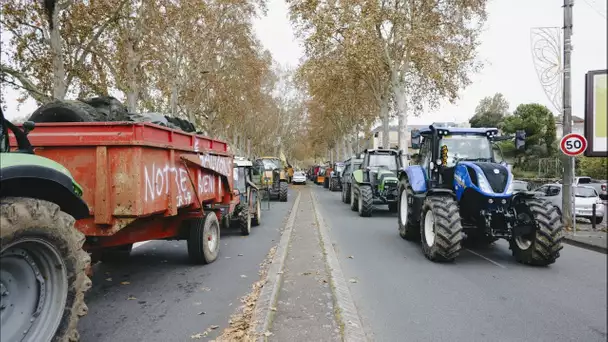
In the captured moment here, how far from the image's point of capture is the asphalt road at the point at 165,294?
4.30 metres

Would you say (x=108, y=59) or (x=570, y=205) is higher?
(x=108, y=59)

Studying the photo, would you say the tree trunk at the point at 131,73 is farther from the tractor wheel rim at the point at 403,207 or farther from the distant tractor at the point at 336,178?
the distant tractor at the point at 336,178

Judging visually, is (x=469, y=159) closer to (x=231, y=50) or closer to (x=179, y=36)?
(x=179, y=36)

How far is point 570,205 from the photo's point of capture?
11.8 meters

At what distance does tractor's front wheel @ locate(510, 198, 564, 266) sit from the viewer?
6.65m

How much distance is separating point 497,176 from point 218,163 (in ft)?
16.0

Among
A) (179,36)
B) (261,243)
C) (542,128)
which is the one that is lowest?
(261,243)

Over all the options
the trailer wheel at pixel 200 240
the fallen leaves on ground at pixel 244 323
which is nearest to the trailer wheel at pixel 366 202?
the trailer wheel at pixel 200 240

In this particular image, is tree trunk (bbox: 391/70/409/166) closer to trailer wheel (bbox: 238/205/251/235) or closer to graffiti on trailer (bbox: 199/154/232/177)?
trailer wheel (bbox: 238/205/251/235)

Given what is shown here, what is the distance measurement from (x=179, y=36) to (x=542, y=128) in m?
27.9

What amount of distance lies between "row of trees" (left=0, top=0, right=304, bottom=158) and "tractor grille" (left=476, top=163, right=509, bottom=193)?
40.9 feet

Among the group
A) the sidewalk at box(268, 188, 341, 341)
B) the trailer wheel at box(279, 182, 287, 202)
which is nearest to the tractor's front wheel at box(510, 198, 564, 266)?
the sidewalk at box(268, 188, 341, 341)

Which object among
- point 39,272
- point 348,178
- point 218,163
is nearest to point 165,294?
point 39,272

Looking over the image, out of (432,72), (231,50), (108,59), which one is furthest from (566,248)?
(231,50)
